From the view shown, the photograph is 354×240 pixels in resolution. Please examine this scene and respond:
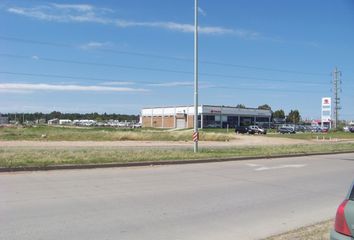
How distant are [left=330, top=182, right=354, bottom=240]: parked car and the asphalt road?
2829 millimetres

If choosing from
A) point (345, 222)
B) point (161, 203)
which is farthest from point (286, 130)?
point (345, 222)

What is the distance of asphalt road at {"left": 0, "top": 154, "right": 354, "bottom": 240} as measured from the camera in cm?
749

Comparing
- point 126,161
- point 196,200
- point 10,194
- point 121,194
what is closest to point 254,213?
point 196,200

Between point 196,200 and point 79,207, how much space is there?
104 inches

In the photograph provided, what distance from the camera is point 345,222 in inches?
176

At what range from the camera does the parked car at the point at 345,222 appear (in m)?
4.42

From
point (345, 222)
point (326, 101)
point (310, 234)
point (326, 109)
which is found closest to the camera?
point (345, 222)

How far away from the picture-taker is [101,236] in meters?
7.02

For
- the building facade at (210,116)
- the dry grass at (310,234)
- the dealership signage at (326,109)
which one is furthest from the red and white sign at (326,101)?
the dry grass at (310,234)

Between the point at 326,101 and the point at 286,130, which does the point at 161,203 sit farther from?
the point at 326,101

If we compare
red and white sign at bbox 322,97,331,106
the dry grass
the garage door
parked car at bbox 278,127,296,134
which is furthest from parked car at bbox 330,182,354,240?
the garage door

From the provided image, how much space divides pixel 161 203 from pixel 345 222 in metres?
5.85

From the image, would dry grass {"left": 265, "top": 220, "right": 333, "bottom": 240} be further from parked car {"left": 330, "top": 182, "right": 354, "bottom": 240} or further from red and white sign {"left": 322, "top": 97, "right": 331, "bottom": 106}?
red and white sign {"left": 322, "top": 97, "right": 331, "bottom": 106}

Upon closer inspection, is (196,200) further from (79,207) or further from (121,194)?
(79,207)
